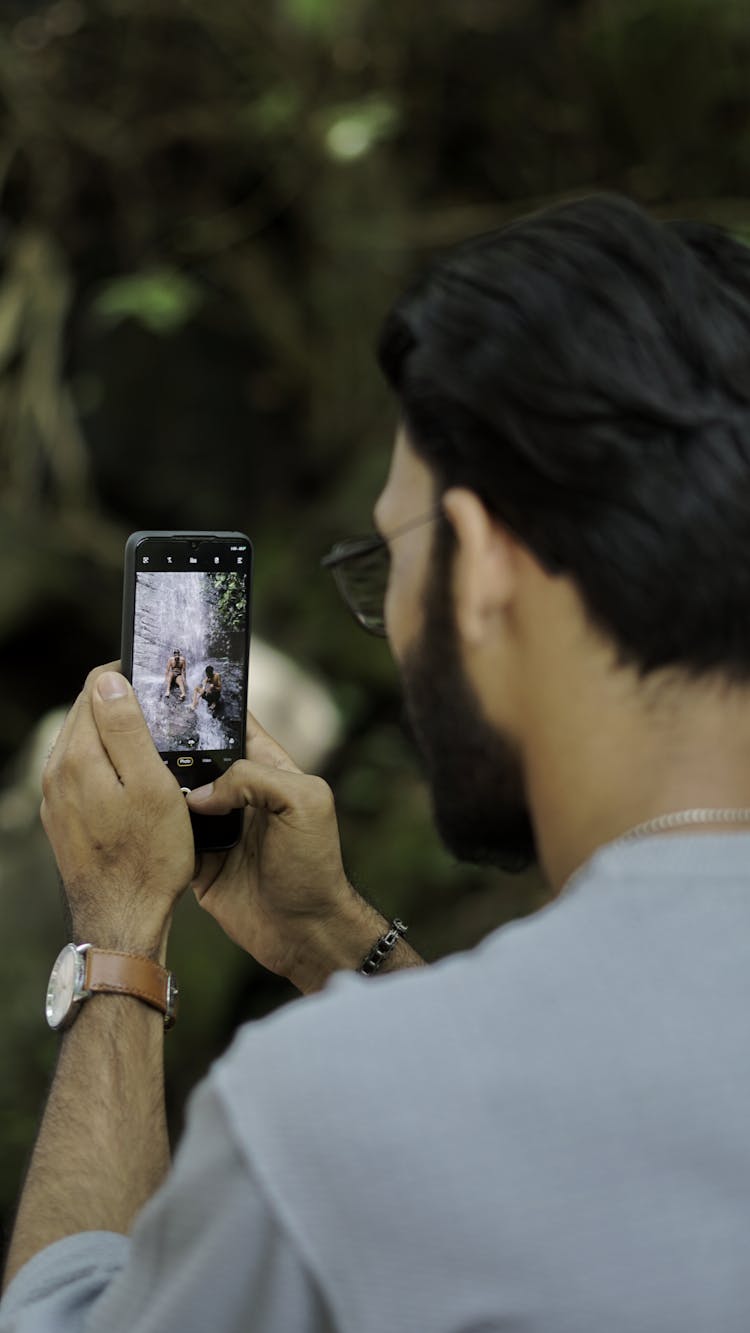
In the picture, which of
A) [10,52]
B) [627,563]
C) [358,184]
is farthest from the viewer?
[10,52]

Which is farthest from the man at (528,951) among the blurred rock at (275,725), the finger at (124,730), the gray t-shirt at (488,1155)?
the blurred rock at (275,725)

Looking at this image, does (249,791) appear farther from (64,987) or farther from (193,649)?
(64,987)

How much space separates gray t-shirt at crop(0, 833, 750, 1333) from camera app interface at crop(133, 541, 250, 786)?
0.67 metres

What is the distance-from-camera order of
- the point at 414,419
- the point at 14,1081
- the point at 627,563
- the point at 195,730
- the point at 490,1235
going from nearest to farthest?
the point at 490,1235 → the point at 627,563 → the point at 414,419 → the point at 195,730 → the point at 14,1081

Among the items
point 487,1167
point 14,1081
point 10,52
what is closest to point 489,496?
point 487,1167

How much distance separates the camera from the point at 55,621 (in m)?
4.98

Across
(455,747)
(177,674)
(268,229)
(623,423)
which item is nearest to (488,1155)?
(455,747)

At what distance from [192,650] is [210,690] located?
0.05m

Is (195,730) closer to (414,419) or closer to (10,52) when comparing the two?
(414,419)

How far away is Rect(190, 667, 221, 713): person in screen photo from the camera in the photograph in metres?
1.58

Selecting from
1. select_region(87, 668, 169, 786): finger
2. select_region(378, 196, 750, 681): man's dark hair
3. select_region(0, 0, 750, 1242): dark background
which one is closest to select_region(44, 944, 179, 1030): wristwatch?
select_region(87, 668, 169, 786): finger

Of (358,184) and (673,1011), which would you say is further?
(358,184)

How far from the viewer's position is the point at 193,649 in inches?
61.5

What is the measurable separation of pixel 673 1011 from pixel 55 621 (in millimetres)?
4282
